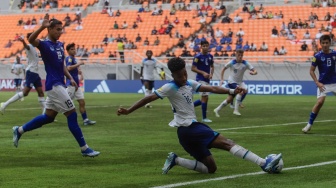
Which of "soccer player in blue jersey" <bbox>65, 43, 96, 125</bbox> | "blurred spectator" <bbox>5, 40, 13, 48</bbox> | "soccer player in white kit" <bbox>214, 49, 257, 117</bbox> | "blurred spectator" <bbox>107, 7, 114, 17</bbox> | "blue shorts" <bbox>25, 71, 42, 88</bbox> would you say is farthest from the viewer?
"blurred spectator" <bbox>5, 40, 13, 48</bbox>

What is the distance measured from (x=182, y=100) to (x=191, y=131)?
0.52 m

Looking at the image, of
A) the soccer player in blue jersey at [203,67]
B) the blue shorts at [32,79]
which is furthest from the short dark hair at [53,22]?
the soccer player in blue jersey at [203,67]

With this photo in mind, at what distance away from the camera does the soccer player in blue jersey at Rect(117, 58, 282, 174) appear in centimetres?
1114

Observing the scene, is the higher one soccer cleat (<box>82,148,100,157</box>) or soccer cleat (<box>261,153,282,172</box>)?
soccer cleat (<box>261,153,282,172</box>)

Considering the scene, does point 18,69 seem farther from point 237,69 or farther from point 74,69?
point 74,69

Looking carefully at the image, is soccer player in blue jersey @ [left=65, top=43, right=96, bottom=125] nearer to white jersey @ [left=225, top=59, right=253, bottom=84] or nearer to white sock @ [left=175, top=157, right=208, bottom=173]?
white jersey @ [left=225, top=59, right=253, bottom=84]

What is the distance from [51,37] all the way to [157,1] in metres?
52.3

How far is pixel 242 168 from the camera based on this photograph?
1202 centimetres

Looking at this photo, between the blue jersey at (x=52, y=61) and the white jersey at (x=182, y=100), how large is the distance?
352 cm

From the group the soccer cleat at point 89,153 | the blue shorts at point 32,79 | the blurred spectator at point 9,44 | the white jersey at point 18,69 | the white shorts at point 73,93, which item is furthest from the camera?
the blurred spectator at point 9,44

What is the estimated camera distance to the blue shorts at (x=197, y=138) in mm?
11227

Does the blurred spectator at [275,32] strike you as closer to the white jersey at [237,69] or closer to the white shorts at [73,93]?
the white jersey at [237,69]

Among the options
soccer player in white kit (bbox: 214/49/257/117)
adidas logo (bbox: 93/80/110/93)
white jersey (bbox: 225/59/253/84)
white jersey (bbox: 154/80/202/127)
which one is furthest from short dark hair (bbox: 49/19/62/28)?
adidas logo (bbox: 93/80/110/93)

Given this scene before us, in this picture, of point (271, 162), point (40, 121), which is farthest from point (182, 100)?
point (40, 121)
